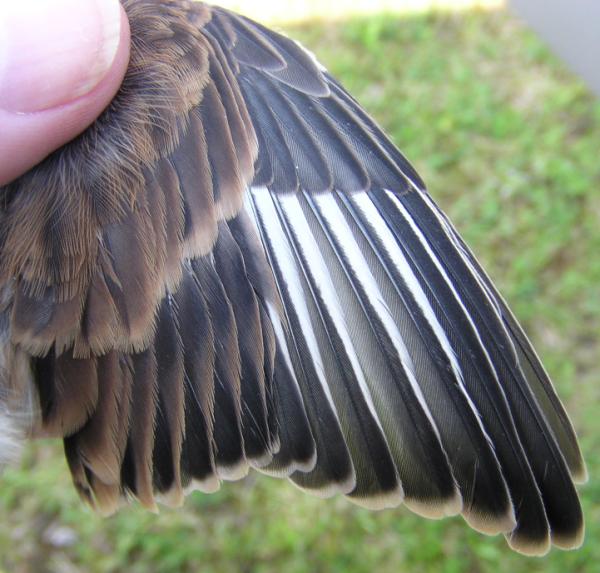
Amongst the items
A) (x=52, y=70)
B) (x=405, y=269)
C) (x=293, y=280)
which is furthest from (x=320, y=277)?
(x=52, y=70)

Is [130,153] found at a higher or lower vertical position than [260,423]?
higher

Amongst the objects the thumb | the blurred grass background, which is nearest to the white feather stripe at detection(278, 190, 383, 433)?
the thumb

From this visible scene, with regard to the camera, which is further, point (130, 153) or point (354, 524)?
point (354, 524)

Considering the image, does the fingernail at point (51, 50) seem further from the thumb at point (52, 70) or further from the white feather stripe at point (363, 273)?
the white feather stripe at point (363, 273)

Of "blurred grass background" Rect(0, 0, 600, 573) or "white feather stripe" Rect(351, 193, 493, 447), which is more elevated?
"white feather stripe" Rect(351, 193, 493, 447)

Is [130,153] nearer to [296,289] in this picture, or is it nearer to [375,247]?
[296,289]

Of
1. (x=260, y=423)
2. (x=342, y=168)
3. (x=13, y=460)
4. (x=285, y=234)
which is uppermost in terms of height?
(x=342, y=168)

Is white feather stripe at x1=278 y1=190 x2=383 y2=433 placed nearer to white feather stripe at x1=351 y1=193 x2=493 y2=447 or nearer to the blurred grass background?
white feather stripe at x1=351 y1=193 x2=493 y2=447

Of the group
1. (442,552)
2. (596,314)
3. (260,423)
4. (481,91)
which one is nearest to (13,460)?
(260,423)
